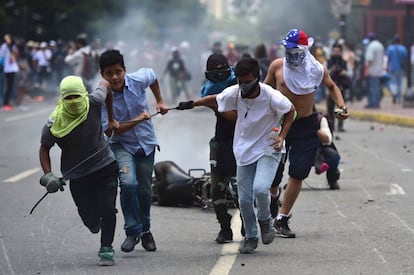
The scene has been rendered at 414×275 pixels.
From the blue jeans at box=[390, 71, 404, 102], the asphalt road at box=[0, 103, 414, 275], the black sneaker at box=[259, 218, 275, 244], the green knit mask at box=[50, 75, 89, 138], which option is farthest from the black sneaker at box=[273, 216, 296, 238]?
the blue jeans at box=[390, 71, 404, 102]

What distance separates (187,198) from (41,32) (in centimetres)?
3628

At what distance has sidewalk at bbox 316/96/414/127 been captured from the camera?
2318 cm

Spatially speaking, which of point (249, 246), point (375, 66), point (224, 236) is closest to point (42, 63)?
point (375, 66)

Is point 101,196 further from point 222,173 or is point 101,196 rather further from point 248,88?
point 248,88

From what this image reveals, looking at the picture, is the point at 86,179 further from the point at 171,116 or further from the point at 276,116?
the point at 171,116

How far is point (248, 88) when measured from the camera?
8.21 m

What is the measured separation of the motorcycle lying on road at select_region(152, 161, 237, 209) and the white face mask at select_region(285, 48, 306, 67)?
6.57 ft

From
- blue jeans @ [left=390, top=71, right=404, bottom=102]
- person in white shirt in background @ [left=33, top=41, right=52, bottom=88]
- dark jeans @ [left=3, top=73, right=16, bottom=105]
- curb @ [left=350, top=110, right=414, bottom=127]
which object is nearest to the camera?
curb @ [left=350, top=110, right=414, bottom=127]

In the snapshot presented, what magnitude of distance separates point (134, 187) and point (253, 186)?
87cm

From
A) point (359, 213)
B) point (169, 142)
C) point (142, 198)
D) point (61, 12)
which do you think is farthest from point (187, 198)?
point (61, 12)

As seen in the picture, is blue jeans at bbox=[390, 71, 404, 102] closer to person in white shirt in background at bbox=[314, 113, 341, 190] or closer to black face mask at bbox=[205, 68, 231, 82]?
person in white shirt in background at bbox=[314, 113, 341, 190]

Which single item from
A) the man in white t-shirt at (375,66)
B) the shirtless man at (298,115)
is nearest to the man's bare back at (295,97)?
the shirtless man at (298,115)

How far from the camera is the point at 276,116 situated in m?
8.37

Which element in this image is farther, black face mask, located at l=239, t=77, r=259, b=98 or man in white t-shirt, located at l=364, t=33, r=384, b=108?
man in white t-shirt, located at l=364, t=33, r=384, b=108
